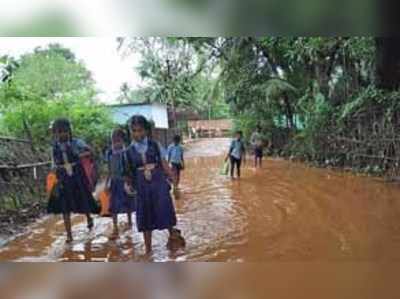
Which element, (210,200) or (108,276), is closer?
(108,276)

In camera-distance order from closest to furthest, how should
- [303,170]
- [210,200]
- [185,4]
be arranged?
[185,4] < [210,200] < [303,170]

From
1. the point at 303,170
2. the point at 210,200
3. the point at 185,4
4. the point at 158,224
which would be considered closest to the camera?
the point at 185,4

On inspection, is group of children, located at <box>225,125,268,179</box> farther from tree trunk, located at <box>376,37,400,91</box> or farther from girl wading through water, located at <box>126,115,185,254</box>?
tree trunk, located at <box>376,37,400,91</box>

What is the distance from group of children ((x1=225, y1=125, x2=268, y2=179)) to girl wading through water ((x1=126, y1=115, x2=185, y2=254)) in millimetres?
637

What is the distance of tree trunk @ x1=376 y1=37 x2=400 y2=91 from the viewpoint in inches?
162

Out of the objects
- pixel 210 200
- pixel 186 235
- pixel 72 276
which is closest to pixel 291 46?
pixel 210 200

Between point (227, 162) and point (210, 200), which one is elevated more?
point (227, 162)

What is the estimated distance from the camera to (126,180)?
149 inches

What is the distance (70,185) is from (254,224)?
1423 millimetres

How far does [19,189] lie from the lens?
3.98 m

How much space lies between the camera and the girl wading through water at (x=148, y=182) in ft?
12.2

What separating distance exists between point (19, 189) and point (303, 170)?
234 centimetres

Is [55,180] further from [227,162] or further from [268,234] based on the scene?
[268,234]

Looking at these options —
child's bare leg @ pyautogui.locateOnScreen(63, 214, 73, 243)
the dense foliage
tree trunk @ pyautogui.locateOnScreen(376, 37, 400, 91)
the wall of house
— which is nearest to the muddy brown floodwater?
child's bare leg @ pyautogui.locateOnScreen(63, 214, 73, 243)
